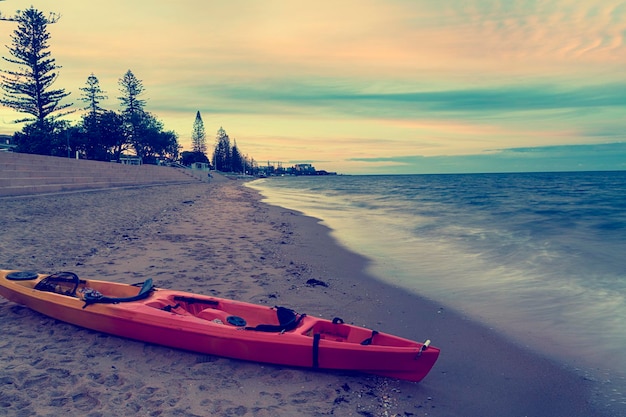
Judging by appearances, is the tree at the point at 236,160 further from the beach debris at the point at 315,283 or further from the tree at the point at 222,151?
the beach debris at the point at 315,283

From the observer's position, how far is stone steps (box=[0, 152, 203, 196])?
51.8 feet

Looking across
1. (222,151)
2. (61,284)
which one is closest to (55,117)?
(61,284)

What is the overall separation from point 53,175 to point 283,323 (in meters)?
19.5

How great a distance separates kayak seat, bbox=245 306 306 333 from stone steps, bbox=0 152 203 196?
1501cm

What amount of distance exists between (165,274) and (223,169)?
121m

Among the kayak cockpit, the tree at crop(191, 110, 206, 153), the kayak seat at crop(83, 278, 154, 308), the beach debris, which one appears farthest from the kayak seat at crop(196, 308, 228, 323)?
the tree at crop(191, 110, 206, 153)

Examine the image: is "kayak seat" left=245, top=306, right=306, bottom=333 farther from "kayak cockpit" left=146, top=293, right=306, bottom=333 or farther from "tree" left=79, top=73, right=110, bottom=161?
"tree" left=79, top=73, right=110, bottom=161

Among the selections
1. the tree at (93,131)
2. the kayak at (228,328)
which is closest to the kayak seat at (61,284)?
the kayak at (228,328)

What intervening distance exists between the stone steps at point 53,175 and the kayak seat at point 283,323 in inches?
591

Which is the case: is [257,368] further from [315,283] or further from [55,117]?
[55,117]

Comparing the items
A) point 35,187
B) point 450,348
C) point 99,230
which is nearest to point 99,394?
point 450,348

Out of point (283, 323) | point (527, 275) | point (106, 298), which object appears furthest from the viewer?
point (527, 275)

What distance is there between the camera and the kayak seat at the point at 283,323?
371 centimetres

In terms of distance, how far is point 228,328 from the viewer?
146 inches
